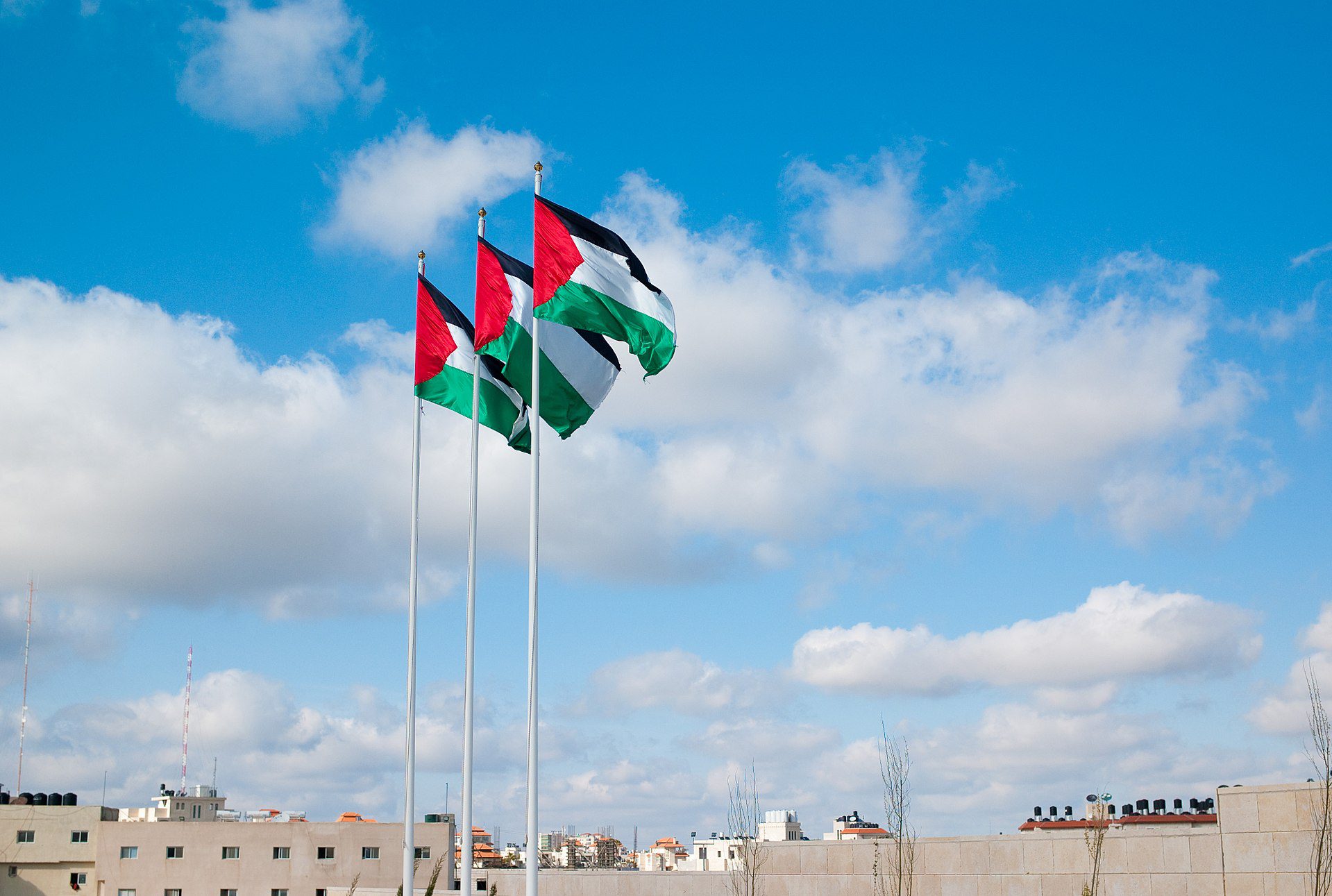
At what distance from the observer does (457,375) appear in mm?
26812

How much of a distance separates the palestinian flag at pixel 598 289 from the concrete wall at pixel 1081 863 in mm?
17595

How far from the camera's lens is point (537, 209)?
2342 cm

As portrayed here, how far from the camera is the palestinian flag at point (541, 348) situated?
24.2 m

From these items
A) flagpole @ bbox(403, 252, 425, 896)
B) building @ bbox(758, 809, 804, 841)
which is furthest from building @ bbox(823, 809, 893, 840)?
flagpole @ bbox(403, 252, 425, 896)

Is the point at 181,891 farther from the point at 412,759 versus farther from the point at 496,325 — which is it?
the point at 496,325

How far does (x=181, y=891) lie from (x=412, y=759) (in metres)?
61.1

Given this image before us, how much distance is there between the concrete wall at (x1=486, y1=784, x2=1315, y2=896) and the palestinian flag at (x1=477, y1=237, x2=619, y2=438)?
1695 centimetres

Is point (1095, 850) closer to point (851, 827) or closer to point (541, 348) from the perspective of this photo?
point (541, 348)

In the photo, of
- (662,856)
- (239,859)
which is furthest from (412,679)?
(662,856)

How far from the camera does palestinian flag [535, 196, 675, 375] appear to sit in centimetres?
2281

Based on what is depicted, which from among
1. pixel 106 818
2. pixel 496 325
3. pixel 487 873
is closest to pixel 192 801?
pixel 106 818

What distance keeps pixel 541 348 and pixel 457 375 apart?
3.43m

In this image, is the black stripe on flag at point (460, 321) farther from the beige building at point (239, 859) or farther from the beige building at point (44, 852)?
the beige building at point (44, 852)

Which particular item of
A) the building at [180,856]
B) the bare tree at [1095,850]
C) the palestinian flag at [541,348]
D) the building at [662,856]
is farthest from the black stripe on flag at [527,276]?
the building at [662,856]
